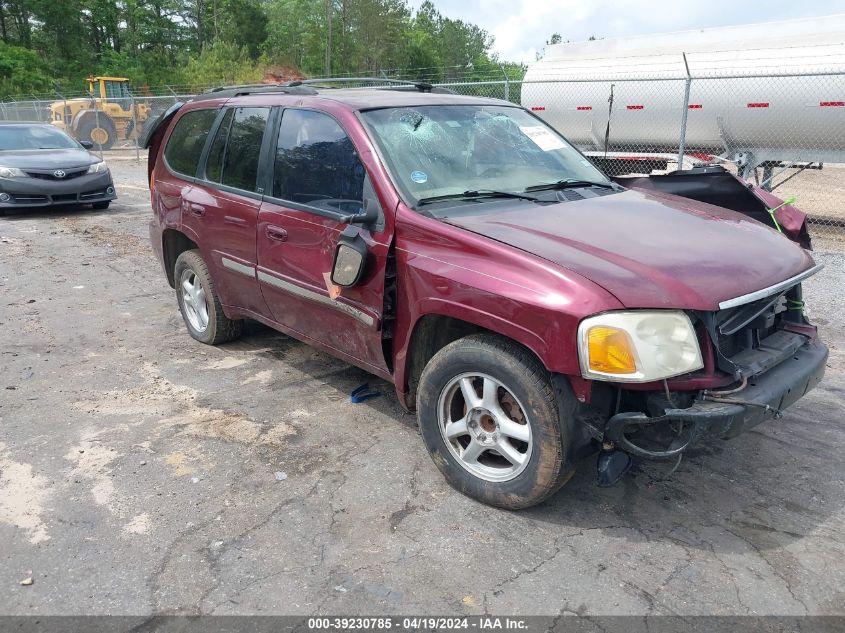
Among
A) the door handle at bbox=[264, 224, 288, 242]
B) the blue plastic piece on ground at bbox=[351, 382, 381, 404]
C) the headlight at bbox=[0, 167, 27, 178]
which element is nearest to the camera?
the door handle at bbox=[264, 224, 288, 242]

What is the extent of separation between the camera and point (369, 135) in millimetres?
3701

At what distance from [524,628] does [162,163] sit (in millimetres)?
4502

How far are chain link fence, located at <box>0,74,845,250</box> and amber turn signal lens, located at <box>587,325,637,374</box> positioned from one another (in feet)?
24.3

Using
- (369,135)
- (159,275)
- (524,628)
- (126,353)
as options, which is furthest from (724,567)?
(159,275)

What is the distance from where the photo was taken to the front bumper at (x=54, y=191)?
11.2m

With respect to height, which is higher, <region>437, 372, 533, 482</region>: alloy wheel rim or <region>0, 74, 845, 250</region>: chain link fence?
<region>0, 74, 845, 250</region>: chain link fence

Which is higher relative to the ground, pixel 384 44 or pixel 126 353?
pixel 384 44

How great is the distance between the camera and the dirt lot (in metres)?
Result: 2.67

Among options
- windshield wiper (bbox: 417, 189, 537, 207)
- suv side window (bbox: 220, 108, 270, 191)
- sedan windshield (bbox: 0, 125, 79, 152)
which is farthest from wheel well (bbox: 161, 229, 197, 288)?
sedan windshield (bbox: 0, 125, 79, 152)

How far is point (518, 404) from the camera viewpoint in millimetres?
2996

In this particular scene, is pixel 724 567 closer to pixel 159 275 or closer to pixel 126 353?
pixel 126 353

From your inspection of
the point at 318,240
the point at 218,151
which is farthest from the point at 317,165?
the point at 218,151

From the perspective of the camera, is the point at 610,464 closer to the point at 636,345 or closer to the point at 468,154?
the point at 636,345

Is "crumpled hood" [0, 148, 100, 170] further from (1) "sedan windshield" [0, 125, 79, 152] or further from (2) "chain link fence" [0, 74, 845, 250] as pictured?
(2) "chain link fence" [0, 74, 845, 250]
